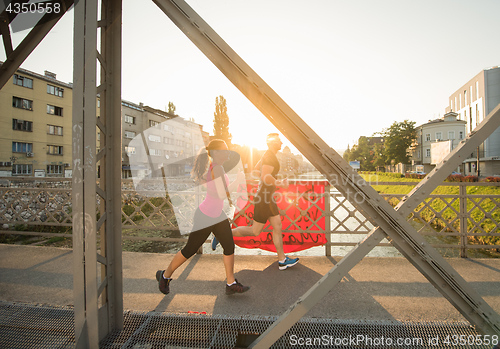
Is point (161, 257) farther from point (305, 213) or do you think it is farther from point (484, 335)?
point (484, 335)

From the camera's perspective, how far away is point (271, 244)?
4.83m

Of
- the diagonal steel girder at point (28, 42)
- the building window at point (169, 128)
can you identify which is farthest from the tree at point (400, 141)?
the diagonal steel girder at point (28, 42)

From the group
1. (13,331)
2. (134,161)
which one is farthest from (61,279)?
(134,161)

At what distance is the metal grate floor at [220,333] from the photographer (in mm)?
2285

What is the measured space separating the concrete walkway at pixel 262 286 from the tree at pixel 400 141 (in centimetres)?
5522

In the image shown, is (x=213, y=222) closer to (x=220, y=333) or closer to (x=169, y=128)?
(x=220, y=333)

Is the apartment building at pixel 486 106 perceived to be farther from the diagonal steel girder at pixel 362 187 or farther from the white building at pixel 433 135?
the diagonal steel girder at pixel 362 187

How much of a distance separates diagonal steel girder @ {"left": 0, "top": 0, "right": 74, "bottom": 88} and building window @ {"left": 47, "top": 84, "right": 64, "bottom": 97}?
42062 mm

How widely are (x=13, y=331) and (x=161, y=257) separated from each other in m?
2.20

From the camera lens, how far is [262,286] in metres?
3.40

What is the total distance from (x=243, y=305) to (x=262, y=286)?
549mm

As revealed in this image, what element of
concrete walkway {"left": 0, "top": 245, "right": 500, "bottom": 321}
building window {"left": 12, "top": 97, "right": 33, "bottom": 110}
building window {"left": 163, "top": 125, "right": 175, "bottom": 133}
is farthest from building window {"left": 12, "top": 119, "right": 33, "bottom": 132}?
concrete walkway {"left": 0, "top": 245, "right": 500, "bottom": 321}

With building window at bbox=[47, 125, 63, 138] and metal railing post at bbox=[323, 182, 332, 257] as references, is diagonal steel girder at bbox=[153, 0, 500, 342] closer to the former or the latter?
metal railing post at bbox=[323, 182, 332, 257]

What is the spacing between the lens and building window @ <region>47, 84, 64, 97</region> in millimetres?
34062
